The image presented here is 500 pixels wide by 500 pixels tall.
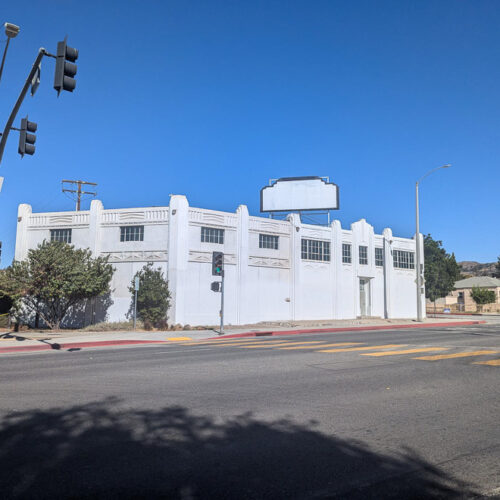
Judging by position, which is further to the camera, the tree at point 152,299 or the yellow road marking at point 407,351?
the tree at point 152,299

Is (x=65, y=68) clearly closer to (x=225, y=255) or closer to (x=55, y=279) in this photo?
(x=55, y=279)

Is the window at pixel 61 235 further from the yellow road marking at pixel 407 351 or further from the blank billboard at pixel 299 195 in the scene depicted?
the yellow road marking at pixel 407 351

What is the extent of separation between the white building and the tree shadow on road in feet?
73.8

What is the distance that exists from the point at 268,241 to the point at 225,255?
374cm

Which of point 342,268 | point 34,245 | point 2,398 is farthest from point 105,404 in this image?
point 342,268

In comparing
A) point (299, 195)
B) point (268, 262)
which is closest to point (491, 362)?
point (268, 262)

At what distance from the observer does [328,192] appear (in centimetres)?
3788

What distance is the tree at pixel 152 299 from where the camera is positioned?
88.0 ft

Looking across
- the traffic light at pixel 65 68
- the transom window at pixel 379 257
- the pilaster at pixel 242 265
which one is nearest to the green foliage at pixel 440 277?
the transom window at pixel 379 257

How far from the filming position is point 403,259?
40.8 metres

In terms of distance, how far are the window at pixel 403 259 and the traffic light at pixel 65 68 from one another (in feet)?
112

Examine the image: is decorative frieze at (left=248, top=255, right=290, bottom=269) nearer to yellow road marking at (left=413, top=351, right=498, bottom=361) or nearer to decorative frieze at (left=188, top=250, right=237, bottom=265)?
decorative frieze at (left=188, top=250, right=237, bottom=265)

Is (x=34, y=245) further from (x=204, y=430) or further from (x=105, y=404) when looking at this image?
(x=204, y=430)

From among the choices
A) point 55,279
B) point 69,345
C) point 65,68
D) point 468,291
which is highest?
point 65,68
